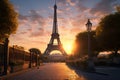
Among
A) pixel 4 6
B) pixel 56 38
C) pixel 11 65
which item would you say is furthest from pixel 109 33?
pixel 56 38

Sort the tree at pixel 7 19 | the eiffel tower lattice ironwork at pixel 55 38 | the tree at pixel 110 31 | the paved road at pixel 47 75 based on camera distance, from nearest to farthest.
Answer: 1. the paved road at pixel 47 75
2. the tree at pixel 7 19
3. the tree at pixel 110 31
4. the eiffel tower lattice ironwork at pixel 55 38

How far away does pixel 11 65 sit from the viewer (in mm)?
29688

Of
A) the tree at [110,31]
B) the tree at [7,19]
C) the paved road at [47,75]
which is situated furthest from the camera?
the tree at [110,31]

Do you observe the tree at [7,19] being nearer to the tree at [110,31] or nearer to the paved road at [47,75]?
the paved road at [47,75]

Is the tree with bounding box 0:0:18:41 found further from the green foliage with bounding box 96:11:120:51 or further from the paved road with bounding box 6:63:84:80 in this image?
the green foliage with bounding box 96:11:120:51

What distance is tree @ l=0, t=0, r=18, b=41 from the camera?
81.4 ft

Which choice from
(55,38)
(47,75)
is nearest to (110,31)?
(47,75)

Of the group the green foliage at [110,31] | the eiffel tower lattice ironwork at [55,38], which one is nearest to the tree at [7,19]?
the green foliage at [110,31]

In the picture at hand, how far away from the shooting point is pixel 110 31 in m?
53.9

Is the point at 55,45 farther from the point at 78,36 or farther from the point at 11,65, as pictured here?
the point at 11,65

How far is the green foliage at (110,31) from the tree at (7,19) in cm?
3097

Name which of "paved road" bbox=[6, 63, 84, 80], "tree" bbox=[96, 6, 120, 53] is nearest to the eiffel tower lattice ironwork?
"tree" bbox=[96, 6, 120, 53]

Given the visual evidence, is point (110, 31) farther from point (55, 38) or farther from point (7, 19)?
point (55, 38)

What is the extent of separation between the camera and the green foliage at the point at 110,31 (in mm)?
53125
